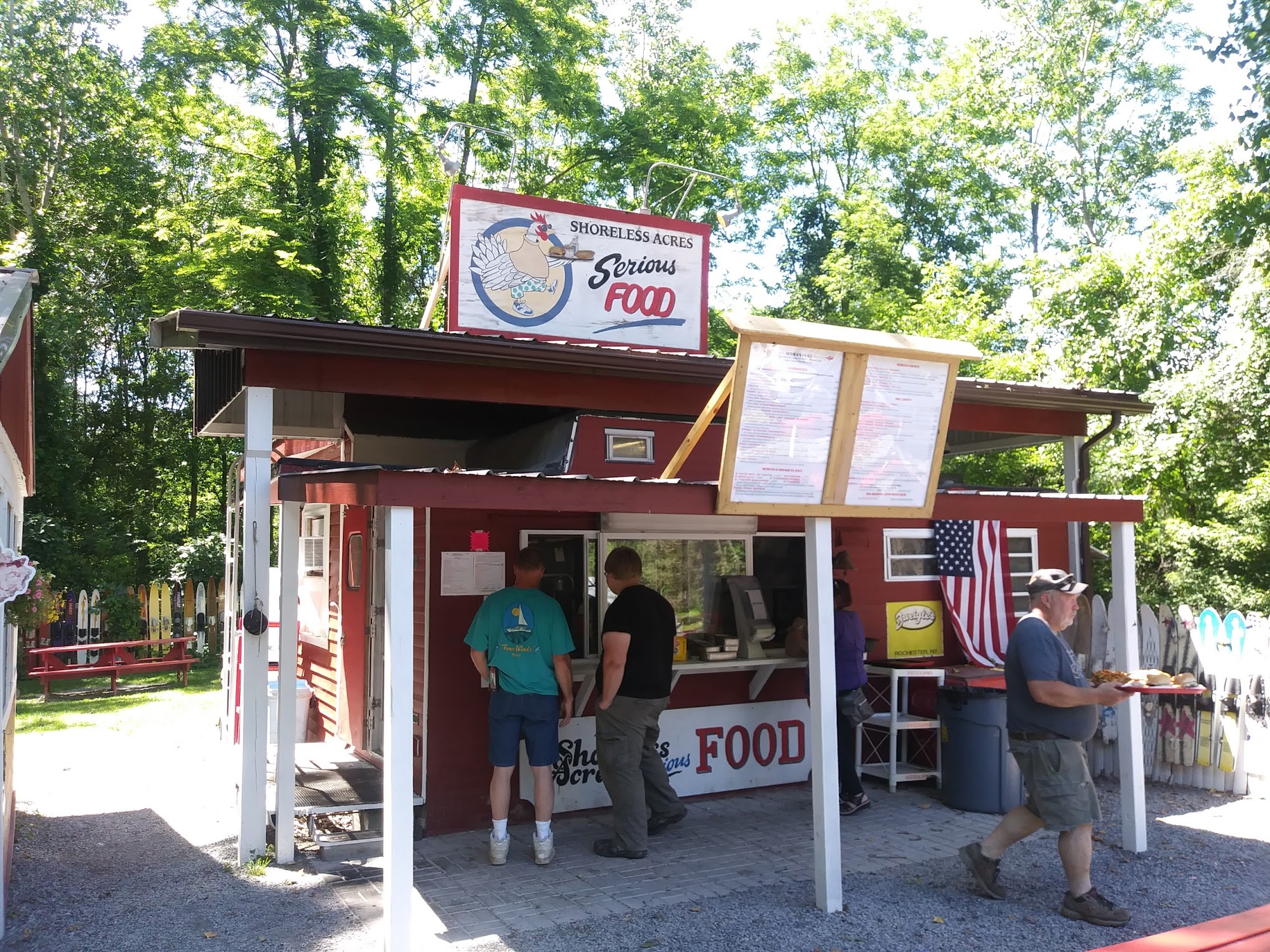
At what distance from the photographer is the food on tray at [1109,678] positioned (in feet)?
18.0

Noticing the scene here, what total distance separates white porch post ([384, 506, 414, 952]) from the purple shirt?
12.3ft

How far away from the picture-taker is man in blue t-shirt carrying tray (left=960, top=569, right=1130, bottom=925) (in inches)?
206

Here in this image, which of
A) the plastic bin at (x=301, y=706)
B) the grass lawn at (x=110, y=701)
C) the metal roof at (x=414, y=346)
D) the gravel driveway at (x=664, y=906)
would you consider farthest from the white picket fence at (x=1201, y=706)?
the grass lawn at (x=110, y=701)

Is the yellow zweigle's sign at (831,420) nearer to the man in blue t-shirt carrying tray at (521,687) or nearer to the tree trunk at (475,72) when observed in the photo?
the man in blue t-shirt carrying tray at (521,687)

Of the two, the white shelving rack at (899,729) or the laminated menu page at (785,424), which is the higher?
the laminated menu page at (785,424)

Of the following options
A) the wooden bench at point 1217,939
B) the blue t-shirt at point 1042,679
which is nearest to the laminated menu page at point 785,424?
the blue t-shirt at point 1042,679

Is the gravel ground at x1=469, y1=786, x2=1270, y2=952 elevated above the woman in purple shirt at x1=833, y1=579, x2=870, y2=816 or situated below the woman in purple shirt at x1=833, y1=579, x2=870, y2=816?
below

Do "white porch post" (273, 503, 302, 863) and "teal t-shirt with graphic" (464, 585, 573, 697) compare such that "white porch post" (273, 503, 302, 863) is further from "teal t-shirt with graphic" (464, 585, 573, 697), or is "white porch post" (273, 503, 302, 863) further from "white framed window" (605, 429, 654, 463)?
"white framed window" (605, 429, 654, 463)

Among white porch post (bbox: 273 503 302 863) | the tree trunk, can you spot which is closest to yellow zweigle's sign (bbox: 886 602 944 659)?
white porch post (bbox: 273 503 302 863)

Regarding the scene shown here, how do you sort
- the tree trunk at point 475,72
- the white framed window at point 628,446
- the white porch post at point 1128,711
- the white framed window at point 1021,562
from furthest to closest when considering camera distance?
1. the tree trunk at point 475,72
2. the white framed window at point 1021,562
3. the white framed window at point 628,446
4. the white porch post at point 1128,711

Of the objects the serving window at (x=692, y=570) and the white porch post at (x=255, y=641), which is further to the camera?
the serving window at (x=692, y=570)

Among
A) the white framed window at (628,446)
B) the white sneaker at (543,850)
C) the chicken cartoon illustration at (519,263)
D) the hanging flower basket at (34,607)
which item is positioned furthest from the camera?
the chicken cartoon illustration at (519,263)

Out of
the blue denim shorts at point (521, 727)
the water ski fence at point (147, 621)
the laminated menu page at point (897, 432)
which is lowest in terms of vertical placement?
the water ski fence at point (147, 621)

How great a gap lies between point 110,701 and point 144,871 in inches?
339
